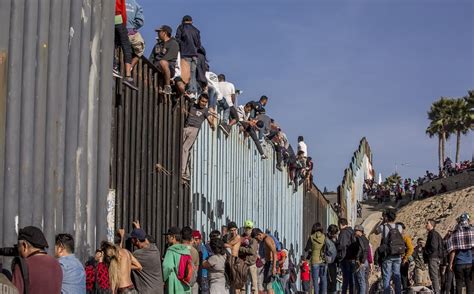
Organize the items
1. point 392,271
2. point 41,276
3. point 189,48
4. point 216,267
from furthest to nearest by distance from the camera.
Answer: point 392,271, point 189,48, point 216,267, point 41,276

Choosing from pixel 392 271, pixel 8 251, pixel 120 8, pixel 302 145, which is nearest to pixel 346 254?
pixel 392 271

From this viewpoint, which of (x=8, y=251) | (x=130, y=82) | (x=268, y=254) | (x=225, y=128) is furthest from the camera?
(x=225, y=128)

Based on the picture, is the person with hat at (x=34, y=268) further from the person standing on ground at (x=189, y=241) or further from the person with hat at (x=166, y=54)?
the person with hat at (x=166, y=54)

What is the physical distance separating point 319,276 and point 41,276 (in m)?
12.3

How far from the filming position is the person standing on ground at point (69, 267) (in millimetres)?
9914

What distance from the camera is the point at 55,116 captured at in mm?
10875

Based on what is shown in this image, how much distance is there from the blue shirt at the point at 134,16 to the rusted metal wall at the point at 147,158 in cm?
52

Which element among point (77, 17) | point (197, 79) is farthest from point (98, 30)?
point (197, 79)

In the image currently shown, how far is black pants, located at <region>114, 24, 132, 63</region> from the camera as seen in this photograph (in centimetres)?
1384

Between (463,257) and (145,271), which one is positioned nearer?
(145,271)

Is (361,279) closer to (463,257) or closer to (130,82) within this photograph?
(463,257)

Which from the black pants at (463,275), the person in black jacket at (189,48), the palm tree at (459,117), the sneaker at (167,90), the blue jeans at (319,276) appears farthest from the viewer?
the palm tree at (459,117)

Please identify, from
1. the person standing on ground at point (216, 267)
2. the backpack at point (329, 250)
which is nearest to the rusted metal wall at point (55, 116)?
the person standing on ground at point (216, 267)

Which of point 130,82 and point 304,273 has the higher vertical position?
point 130,82
